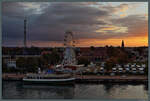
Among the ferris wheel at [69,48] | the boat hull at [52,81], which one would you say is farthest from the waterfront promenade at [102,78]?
the ferris wheel at [69,48]

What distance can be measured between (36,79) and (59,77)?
70 centimetres

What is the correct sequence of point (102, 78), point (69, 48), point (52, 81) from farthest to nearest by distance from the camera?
point (69, 48) → point (102, 78) → point (52, 81)

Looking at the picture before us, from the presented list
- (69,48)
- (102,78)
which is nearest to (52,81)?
(69,48)

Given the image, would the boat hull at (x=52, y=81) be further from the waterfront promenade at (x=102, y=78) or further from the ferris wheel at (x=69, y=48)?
the ferris wheel at (x=69, y=48)

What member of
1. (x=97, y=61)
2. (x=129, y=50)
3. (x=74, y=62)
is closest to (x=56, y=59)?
(x=74, y=62)

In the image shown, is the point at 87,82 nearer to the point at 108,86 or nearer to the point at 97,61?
the point at 108,86

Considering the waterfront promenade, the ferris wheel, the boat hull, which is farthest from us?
the ferris wheel

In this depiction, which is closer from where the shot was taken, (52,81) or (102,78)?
(52,81)

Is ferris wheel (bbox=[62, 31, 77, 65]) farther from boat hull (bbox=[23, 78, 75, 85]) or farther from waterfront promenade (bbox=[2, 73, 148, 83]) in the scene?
boat hull (bbox=[23, 78, 75, 85])

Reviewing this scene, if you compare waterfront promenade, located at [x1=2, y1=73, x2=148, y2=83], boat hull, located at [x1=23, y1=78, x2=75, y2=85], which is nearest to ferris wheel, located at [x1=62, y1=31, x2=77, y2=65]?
waterfront promenade, located at [x1=2, y1=73, x2=148, y2=83]

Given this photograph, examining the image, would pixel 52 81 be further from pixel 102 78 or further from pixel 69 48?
pixel 102 78

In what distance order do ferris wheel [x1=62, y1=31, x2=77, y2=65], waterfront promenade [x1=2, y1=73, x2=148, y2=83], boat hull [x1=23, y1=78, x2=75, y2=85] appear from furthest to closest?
ferris wheel [x1=62, y1=31, x2=77, y2=65] → waterfront promenade [x1=2, y1=73, x2=148, y2=83] → boat hull [x1=23, y1=78, x2=75, y2=85]

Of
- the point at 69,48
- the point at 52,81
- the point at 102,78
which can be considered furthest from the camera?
the point at 69,48

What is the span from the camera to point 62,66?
23.4 ft
